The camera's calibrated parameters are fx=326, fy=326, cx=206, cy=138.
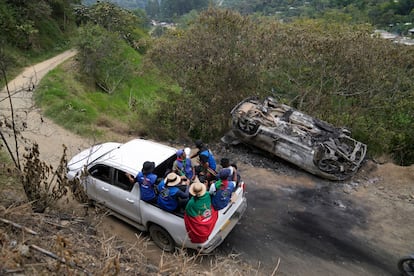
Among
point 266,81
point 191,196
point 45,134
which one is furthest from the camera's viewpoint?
point 266,81

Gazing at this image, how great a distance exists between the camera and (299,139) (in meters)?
9.66

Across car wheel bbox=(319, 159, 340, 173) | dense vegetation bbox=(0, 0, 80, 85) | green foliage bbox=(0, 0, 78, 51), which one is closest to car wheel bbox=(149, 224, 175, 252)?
car wheel bbox=(319, 159, 340, 173)

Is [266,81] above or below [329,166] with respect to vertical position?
above

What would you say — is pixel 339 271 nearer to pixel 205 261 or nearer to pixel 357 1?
pixel 205 261

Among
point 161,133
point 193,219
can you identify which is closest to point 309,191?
point 193,219

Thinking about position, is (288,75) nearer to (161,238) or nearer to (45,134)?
(161,238)

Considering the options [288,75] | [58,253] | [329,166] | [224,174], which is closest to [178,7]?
[288,75]

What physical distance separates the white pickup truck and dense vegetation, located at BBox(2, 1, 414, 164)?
4.68m

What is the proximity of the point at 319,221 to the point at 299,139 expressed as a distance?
2.71m

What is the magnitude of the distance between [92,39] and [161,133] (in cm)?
1239

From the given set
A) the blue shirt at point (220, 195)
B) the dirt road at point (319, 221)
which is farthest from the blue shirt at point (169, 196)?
the dirt road at point (319, 221)

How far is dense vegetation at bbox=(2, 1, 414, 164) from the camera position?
11.7m

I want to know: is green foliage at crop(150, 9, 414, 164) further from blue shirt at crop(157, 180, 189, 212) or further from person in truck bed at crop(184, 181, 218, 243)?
person in truck bed at crop(184, 181, 218, 243)

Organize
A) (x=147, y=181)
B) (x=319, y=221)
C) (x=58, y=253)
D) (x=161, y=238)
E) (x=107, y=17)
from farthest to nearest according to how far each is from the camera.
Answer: (x=107, y=17) → (x=319, y=221) → (x=161, y=238) → (x=147, y=181) → (x=58, y=253)
